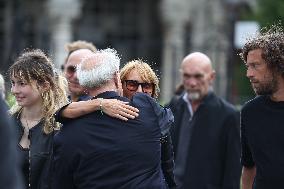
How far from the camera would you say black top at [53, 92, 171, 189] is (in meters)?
4.52

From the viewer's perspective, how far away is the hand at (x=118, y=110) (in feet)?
15.0

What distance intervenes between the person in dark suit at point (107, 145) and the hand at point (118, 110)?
36 mm

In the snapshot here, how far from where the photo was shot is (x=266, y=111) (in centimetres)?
532

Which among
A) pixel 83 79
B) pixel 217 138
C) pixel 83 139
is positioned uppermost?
pixel 83 79

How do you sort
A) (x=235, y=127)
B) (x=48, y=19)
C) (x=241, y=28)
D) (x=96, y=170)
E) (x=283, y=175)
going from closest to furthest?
1. (x=96, y=170)
2. (x=283, y=175)
3. (x=235, y=127)
4. (x=241, y=28)
5. (x=48, y=19)

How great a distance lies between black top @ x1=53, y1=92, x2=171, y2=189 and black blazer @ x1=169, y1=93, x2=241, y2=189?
8.37ft

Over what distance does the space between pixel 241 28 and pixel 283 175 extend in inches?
445

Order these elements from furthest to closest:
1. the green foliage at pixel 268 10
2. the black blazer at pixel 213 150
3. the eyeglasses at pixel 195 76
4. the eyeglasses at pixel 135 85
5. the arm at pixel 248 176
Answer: the green foliage at pixel 268 10, the eyeglasses at pixel 195 76, the black blazer at pixel 213 150, the arm at pixel 248 176, the eyeglasses at pixel 135 85

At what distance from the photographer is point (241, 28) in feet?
53.3

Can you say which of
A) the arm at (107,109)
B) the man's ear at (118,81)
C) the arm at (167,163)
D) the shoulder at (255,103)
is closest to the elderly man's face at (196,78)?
the shoulder at (255,103)

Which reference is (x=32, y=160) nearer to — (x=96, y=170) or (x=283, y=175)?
(x=96, y=170)

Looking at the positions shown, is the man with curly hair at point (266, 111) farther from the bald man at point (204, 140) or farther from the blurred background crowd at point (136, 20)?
the blurred background crowd at point (136, 20)

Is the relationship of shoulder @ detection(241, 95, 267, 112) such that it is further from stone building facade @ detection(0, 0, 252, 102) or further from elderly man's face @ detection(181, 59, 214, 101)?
stone building facade @ detection(0, 0, 252, 102)

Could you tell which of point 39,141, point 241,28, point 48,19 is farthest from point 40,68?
point 48,19
